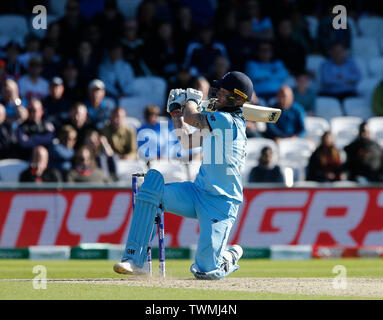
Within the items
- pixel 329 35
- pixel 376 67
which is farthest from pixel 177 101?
pixel 376 67

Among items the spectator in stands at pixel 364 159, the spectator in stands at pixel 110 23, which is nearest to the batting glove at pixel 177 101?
the spectator in stands at pixel 364 159

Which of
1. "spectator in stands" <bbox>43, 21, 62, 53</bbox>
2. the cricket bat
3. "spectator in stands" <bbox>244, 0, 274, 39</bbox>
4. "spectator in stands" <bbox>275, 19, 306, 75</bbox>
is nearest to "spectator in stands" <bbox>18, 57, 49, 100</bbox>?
"spectator in stands" <bbox>43, 21, 62, 53</bbox>

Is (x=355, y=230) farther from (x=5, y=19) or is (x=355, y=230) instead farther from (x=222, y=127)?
(x=5, y=19)

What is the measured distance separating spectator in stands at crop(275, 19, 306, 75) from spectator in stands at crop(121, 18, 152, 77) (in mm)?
2768

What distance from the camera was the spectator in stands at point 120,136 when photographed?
15.4 metres

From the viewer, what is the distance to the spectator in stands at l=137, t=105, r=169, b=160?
50.3 ft

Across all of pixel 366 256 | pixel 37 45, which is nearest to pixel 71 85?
pixel 37 45

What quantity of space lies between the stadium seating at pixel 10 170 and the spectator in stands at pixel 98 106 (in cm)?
172

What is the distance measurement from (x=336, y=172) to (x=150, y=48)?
15.0 feet

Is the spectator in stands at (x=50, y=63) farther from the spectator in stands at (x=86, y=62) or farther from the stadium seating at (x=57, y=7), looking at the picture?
the stadium seating at (x=57, y=7)

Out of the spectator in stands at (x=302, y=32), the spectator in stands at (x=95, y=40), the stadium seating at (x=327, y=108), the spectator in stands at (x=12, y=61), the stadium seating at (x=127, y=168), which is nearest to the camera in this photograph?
the stadium seating at (x=127, y=168)

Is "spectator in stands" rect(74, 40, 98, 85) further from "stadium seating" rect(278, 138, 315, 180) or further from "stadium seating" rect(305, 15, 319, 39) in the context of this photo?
"stadium seating" rect(305, 15, 319, 39)

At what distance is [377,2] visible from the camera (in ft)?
71.2

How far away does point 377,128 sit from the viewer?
56.5 feet
